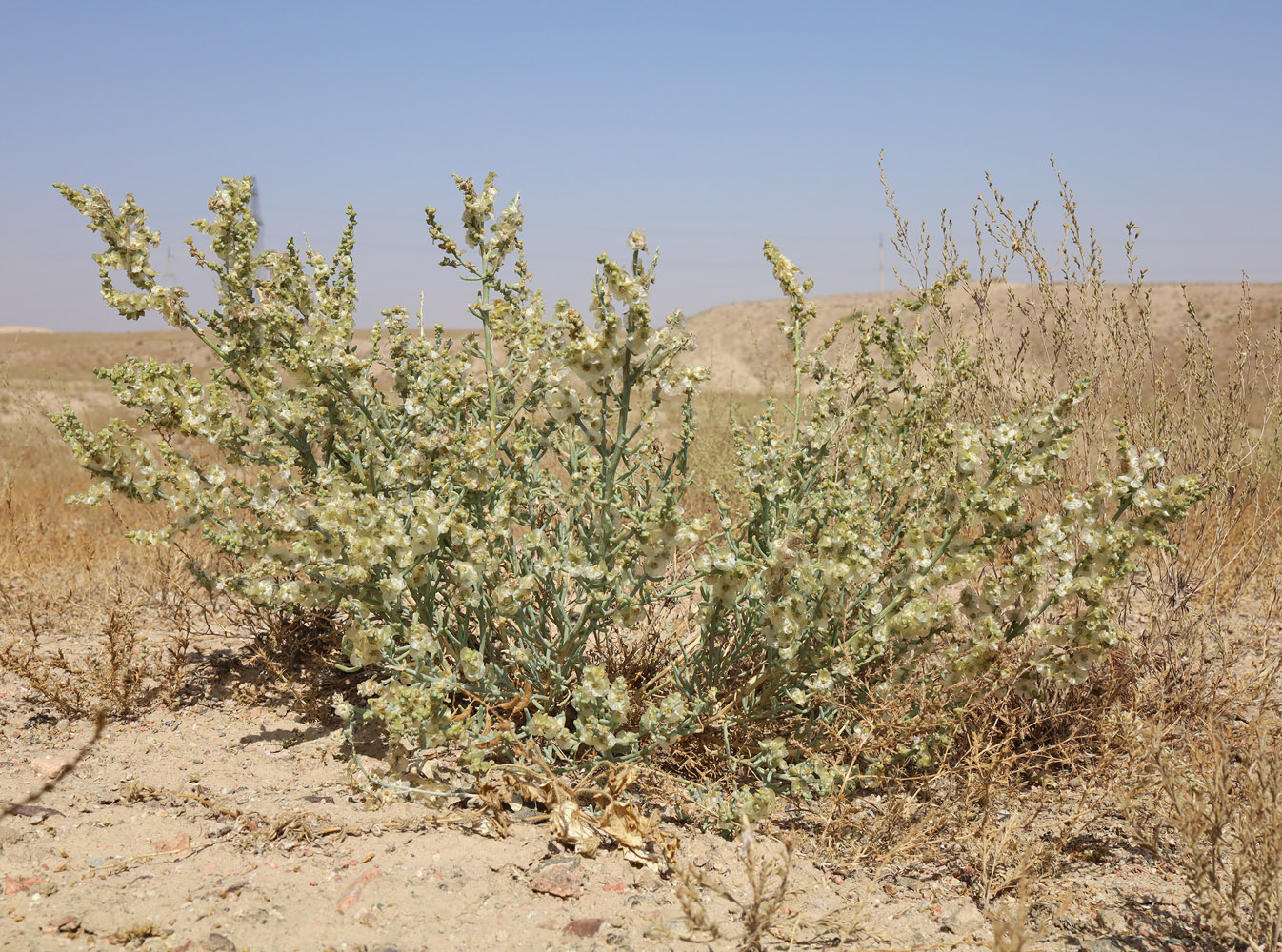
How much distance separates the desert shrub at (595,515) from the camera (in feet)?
8.52

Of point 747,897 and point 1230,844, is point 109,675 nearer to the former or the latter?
point 747,897

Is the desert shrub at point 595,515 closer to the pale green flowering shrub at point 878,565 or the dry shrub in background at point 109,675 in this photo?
the pale green flowering shrub at point 878,565

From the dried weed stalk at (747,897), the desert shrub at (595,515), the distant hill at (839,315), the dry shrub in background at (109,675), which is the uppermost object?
the distant hill at (839,315)

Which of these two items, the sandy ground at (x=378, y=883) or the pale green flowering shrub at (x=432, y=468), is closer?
the sandy ground at (x=378, y=883)

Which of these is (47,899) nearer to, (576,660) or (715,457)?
(576,660)

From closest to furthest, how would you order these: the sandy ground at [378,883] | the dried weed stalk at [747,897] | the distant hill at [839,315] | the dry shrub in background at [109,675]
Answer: the dried weed stalk at [747,897], the sandy ground at [378,883], the dry shrub in background at [109,675], the distant hill at [839,315]

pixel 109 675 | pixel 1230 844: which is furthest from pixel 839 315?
pixel 1230 844

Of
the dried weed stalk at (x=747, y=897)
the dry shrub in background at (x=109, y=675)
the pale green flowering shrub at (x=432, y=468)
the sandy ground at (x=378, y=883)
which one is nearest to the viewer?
the dried weed stalk at (x=747, y=897)

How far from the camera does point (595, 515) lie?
9.04 feet

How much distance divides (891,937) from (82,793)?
2.49 metres

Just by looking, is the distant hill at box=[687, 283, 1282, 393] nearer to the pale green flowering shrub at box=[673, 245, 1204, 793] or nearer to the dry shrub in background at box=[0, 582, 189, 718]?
the dry shrub in background at box=[0, 582, 189, 718]

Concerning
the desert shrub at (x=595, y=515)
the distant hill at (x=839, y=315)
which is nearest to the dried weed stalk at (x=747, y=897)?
the desert shrub at (x=595, y=515)

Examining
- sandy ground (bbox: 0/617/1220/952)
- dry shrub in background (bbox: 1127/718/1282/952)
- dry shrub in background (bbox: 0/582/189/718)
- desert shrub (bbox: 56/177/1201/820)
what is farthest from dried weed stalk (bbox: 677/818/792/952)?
dry shrub in background (bbox: 0/582/189/718)

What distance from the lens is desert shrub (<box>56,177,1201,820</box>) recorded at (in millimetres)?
2596
